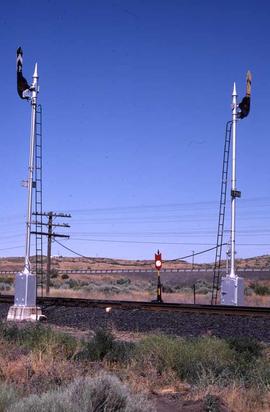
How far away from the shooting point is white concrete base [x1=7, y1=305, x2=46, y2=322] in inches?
818

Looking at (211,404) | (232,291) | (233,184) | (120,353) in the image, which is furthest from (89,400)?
(233,184)

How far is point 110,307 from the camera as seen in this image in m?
21.9

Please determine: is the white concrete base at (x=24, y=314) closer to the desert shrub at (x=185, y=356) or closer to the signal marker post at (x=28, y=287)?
the signal marker post at (x=28, y=287)

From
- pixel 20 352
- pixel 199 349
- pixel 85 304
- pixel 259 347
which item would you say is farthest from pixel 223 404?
pixel 85 304

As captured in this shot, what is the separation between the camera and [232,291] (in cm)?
2325

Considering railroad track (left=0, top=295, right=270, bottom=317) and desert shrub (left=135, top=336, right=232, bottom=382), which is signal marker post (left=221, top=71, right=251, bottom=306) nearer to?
railroad track (left=0, top=295, right=270, bottom=317)

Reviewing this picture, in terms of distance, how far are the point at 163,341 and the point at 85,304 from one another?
35.6ft

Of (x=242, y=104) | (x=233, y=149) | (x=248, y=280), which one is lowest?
(x=248, y=280)

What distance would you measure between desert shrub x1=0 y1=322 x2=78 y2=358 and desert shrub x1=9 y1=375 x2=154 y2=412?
181 inches

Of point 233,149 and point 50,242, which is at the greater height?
point 233,149

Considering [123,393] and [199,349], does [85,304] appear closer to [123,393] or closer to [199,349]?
[199,349]

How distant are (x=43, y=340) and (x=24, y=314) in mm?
7515

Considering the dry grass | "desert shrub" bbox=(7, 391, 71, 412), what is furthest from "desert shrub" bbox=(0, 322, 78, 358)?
"desert shrub" bbox=(7, 391, 71, 412)

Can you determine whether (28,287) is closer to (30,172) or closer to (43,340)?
(30,172)
